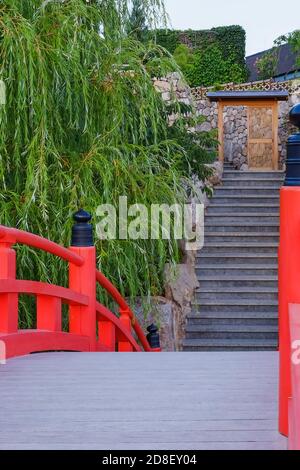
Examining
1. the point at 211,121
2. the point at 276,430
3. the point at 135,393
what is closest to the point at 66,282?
the point at 135,393

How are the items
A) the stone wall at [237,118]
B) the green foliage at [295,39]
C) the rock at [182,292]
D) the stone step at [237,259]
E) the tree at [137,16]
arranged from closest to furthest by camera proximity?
1. the tree at [137,16]
2. the rock at [182,292]
3. the stone step at [237,259]
4. the stone wall at [237,118]
5. the green foliage at [295,39]

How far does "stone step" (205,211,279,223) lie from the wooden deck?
9.20 meters

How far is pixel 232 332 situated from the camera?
10500mm

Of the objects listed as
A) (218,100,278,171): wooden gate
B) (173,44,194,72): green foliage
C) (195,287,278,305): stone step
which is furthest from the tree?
(173,44,194,72): green foliage

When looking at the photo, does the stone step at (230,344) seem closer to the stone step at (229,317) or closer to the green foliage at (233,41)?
the stone step at (229,317)

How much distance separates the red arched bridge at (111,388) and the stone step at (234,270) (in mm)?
6660

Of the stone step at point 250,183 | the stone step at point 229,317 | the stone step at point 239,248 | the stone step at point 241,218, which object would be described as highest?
the stone step at point 250,183

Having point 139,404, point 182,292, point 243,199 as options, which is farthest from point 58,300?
point 243,199

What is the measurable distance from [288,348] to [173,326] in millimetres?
7605

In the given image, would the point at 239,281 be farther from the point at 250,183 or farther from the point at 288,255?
the point at 288,255

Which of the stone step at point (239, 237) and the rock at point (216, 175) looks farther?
the rock at point (216, 175)

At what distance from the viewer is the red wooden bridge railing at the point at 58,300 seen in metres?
3.95

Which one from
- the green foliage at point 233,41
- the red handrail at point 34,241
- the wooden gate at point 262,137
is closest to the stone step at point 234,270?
the wooden gate at point 262,137
